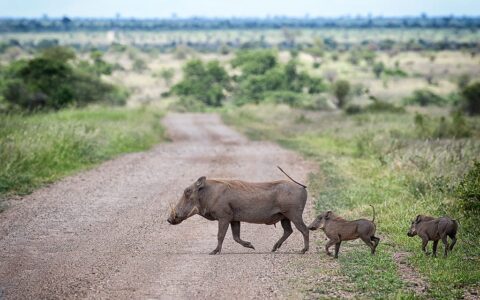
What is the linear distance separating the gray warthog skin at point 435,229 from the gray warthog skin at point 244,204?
1.34 m

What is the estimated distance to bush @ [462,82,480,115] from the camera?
40.1 m

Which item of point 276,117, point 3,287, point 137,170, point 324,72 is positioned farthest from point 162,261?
point 324,72

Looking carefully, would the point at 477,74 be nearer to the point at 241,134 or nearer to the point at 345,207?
the point at 241,134

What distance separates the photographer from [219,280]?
8.05 meters

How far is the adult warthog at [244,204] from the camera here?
373 inches

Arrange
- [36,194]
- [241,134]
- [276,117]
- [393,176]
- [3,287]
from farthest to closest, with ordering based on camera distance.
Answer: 1. [276,117]
2. [241,134]
3. [393,176]
4. [36,194]
5. [3,287]

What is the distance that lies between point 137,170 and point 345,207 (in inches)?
248

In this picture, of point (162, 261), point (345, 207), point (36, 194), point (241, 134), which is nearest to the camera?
point (162, 261)

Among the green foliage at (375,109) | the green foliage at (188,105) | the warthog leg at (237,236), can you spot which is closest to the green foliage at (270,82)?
the green foliage at (188,105)

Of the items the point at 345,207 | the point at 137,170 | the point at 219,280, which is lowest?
the point at 137,170

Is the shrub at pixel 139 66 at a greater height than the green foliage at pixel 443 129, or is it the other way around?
the green foliage at pixel 443 129

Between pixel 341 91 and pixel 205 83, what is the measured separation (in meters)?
10.5

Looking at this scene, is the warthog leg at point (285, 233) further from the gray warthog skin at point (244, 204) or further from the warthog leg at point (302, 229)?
the warthog leg at point (302, 229)

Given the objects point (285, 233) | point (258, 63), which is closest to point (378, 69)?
point (258, 63)
